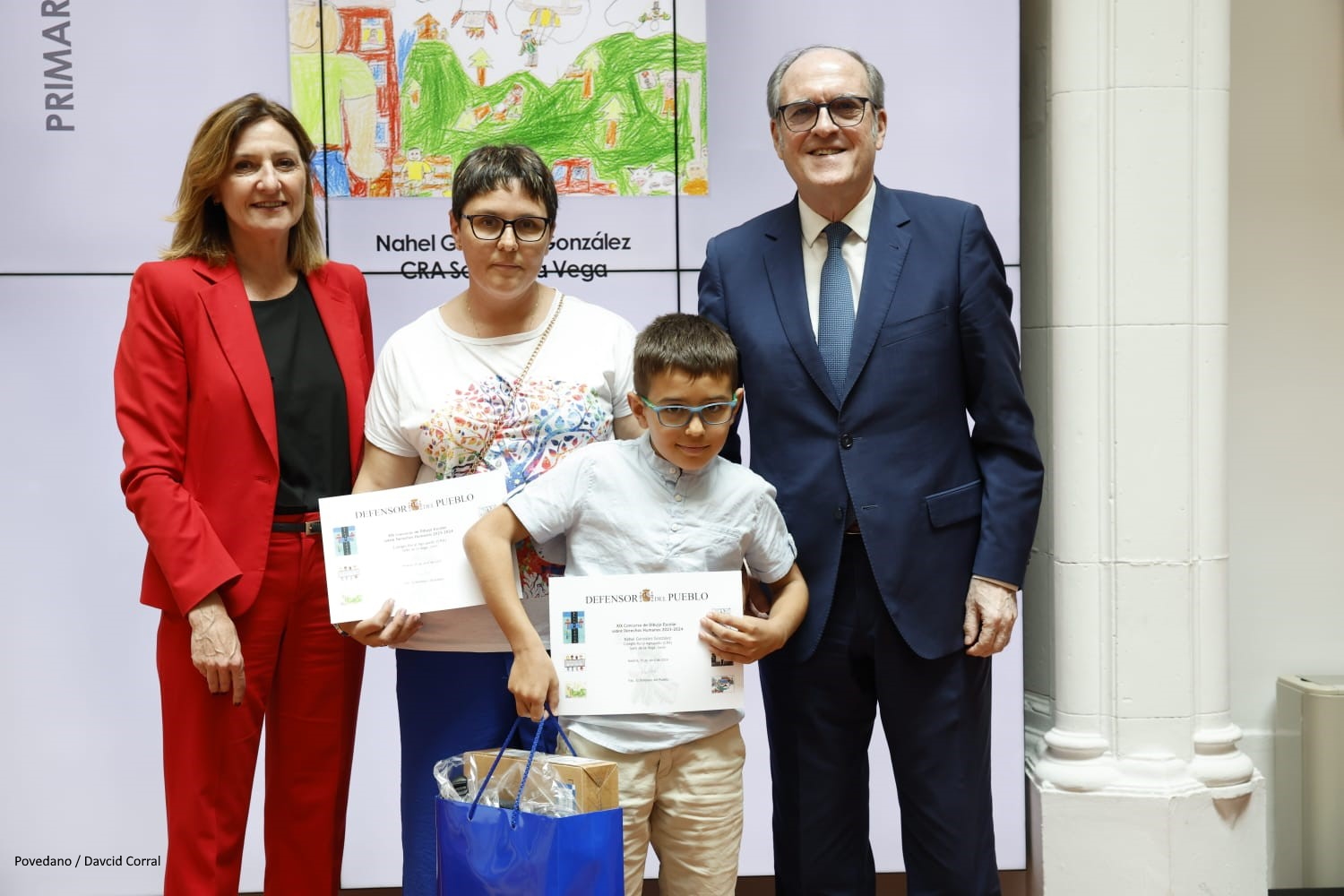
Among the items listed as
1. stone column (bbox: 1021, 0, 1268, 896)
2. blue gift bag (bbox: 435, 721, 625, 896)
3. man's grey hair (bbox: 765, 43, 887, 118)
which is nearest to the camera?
blue gift bag (bbox: 435, 721, 625, 896)

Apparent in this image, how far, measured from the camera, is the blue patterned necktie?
8.07 feet

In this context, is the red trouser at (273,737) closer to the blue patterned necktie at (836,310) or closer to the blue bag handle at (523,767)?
the blue bag handle at (523,767)

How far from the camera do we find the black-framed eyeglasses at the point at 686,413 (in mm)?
2240

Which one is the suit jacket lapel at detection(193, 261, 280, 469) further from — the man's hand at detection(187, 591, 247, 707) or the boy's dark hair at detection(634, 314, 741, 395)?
the boy's dark hair at detection(634, 314, 741, 395)

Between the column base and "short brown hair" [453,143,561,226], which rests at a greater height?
"short brown hair" [453,143,561,226]

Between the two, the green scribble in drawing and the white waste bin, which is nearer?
the green scribble in drawing

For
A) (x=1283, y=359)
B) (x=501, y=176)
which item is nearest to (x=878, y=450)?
(x=501, y=176)

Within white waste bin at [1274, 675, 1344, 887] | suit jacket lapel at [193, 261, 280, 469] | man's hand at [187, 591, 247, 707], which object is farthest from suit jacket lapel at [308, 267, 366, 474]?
white waste bin at [1274, 675, 1344, 887]

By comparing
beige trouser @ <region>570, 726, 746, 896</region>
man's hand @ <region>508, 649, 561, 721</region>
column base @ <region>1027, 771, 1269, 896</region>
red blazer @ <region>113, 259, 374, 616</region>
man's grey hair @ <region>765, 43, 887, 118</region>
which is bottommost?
column base @ <region>1027, 771, 1269, 896</region>

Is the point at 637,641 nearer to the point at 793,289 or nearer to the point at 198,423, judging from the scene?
the point at 793,289

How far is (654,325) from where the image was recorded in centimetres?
232

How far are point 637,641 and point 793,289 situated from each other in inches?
31.7

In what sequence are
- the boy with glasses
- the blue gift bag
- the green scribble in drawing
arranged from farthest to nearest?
1. the green scribble in drawing
2. the boy with glasses
3. the blue gift bag

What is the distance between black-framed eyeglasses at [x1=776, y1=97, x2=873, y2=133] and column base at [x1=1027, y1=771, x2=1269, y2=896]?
233cm
